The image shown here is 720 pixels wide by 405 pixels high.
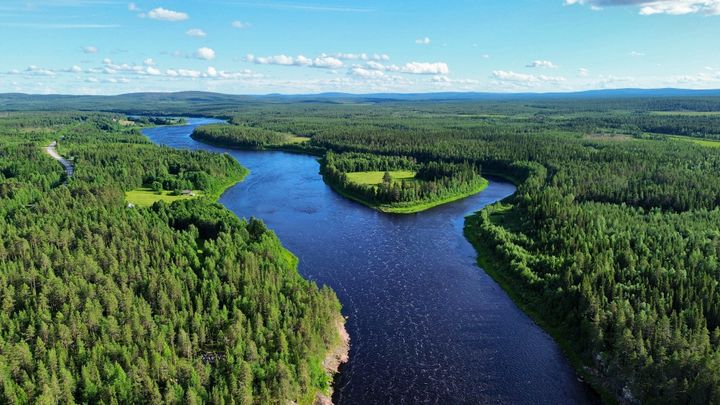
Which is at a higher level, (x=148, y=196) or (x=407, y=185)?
(x=407, y=185)

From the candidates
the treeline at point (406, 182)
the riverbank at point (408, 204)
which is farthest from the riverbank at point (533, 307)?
the treeline at point (406, 182)

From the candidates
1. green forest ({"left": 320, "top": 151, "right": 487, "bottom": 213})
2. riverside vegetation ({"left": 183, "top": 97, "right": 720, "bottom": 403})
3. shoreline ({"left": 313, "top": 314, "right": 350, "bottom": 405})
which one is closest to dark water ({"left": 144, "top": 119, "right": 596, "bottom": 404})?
shoreline ({"left": 313, "top": 314, "right": 350, "bottom": 405})

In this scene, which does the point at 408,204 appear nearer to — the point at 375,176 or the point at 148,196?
the point at 375,176

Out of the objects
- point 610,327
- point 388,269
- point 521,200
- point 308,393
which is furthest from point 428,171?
point 308,393

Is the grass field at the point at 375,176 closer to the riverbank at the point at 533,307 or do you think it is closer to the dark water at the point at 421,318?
the dark water at the point at 421,318

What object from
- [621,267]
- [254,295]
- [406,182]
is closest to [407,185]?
[406,182]

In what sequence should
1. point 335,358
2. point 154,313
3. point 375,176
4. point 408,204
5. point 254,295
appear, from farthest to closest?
point 375,176, point 408,204, point 254,295, point 154,313, point 335,358

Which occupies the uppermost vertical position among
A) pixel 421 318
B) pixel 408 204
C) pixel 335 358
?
pixel 408 204
